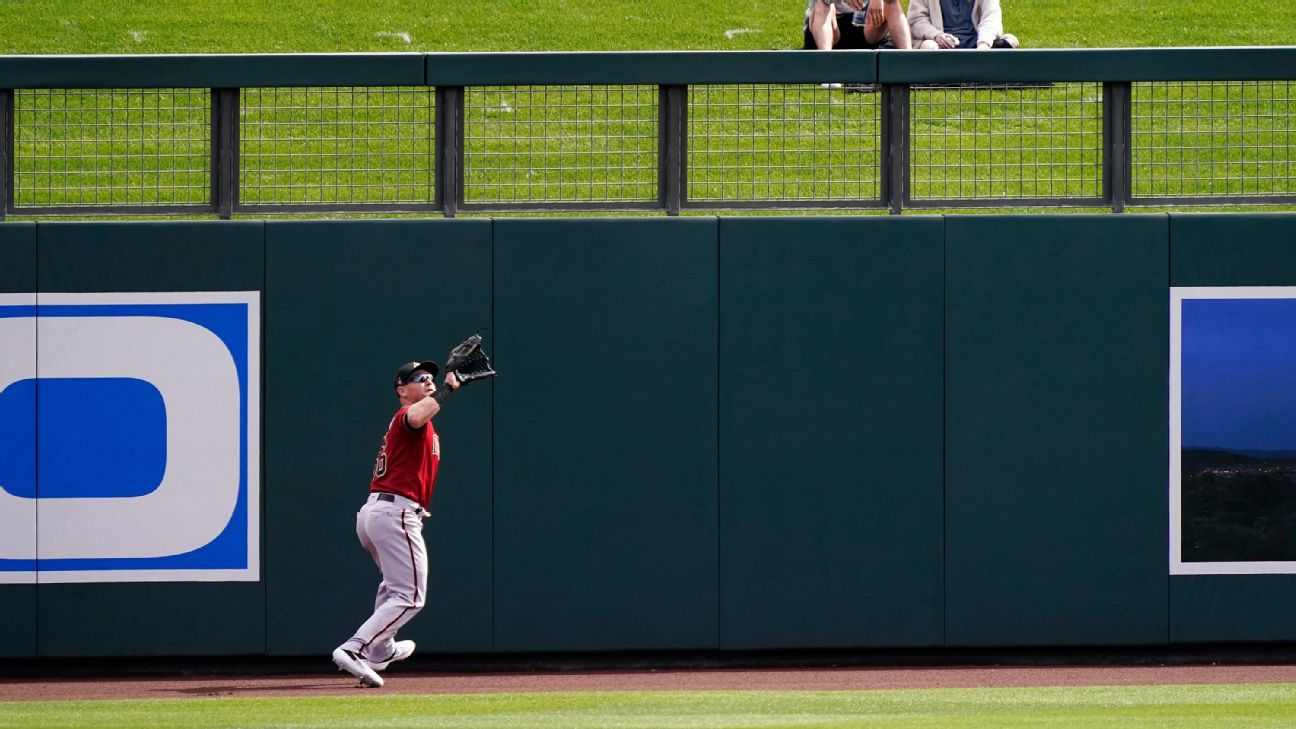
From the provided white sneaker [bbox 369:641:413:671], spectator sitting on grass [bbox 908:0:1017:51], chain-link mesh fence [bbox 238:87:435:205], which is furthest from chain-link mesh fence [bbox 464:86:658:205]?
spectator sitting on grass [bbox 908:0:1017:51]

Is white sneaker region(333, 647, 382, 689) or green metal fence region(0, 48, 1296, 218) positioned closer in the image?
white sneaker region(333, 647, 382, 689)

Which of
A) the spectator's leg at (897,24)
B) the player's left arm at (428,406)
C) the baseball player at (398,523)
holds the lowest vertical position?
the baseball player at (398,523)

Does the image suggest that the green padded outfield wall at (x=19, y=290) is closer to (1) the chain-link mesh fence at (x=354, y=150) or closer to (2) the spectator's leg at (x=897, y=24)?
(1) the chain-link mesh fence at (x=354, y=150)

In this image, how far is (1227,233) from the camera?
9.12 m

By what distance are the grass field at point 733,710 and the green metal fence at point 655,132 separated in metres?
2.83

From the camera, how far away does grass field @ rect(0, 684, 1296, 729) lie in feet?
23.5

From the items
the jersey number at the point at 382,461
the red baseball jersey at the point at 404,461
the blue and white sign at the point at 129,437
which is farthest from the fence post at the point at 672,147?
the blue and white sign at the point at 129,437

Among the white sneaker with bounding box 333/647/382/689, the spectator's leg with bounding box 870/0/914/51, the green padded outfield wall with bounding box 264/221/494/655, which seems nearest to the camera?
the white sneaker with bounding box 333/647/382/689

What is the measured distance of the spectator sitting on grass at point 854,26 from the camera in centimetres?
1158

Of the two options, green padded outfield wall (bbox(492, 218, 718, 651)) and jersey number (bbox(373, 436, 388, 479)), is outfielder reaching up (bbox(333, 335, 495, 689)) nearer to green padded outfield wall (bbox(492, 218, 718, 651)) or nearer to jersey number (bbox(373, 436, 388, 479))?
jersey number (bbox(373, 436, 388, 479))

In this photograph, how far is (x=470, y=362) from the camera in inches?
328

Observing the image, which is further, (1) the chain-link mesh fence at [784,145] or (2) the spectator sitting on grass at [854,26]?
(2) the spectator sitting on grass at [854,26]

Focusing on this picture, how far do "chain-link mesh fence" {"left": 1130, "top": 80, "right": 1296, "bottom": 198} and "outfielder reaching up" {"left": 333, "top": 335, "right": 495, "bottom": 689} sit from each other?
4.16 meters

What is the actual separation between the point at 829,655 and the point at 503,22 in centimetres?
911
